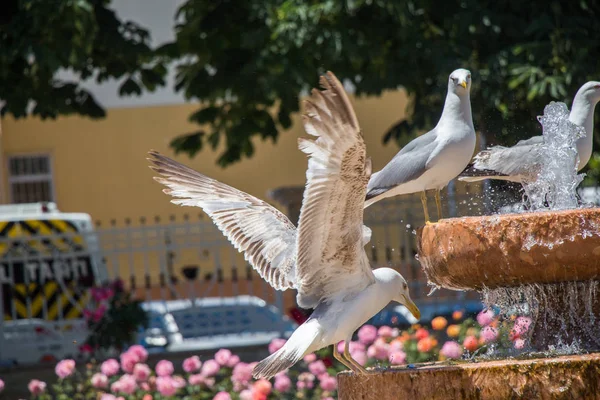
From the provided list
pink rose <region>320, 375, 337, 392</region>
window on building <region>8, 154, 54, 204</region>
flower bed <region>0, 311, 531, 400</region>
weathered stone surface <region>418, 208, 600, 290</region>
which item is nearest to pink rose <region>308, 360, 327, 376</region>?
flower bed <region>0, 311, 531, 400</region>

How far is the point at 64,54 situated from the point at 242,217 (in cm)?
567

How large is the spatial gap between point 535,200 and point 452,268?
4.04 feet

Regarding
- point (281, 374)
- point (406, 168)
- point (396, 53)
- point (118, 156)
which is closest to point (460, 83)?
point (406, 168)

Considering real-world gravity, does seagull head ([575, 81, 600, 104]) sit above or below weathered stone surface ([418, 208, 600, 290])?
above

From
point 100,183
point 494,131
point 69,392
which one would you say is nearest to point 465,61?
point 494,131

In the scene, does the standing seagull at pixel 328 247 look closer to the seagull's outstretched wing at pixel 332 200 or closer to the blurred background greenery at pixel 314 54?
the seagull's outstretched wing at pixel 332 200

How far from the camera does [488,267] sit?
4.78 m

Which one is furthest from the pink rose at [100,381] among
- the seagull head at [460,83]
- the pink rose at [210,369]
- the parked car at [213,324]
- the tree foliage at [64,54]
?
the tree foliage at [64,54]

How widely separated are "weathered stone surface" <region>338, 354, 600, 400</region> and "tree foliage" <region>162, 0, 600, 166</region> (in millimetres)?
5822

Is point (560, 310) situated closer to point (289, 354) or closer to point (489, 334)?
→ point (289, 354)

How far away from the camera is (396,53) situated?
1205cm

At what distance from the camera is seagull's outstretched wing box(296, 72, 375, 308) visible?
425 centimetres

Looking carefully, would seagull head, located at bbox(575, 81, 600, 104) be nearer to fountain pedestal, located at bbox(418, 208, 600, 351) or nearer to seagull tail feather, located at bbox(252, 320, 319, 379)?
fountain pedestal, located at bbox(418, 208, 600, 351)

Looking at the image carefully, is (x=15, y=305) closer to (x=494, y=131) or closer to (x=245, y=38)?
(x=245, y=38)
